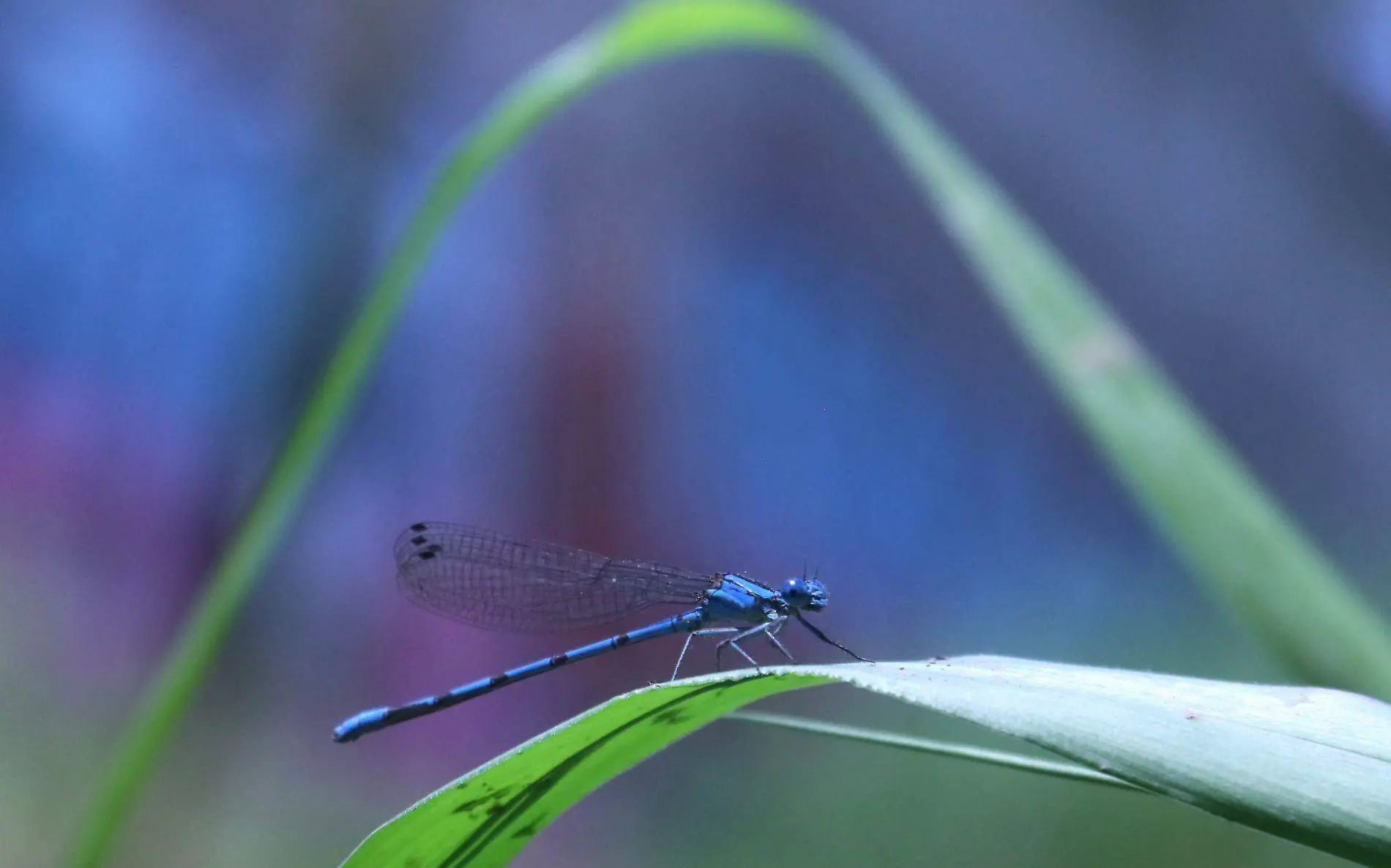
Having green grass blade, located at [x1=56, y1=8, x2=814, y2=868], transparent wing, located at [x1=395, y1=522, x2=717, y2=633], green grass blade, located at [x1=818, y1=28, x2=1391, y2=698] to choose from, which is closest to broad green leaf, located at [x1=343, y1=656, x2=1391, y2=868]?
green grass blade, located at [x1=818, y1=28, x2=1391, y2=698]

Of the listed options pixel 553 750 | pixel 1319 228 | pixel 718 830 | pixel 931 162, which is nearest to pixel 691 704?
pixel 553 750

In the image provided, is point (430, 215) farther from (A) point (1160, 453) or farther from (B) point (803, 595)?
(A) point (1160, 453)

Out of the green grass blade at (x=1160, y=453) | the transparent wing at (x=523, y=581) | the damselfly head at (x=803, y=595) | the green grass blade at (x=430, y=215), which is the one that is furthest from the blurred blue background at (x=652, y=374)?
the green grass blade at (x=1160, y=453)

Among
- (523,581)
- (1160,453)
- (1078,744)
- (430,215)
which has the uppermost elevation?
(430,215)

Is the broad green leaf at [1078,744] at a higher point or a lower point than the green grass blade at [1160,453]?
lower

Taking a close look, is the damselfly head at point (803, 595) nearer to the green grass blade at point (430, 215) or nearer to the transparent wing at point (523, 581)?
the transparent wing at point (523, 581)

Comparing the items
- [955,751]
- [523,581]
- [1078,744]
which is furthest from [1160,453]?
[523,581]
